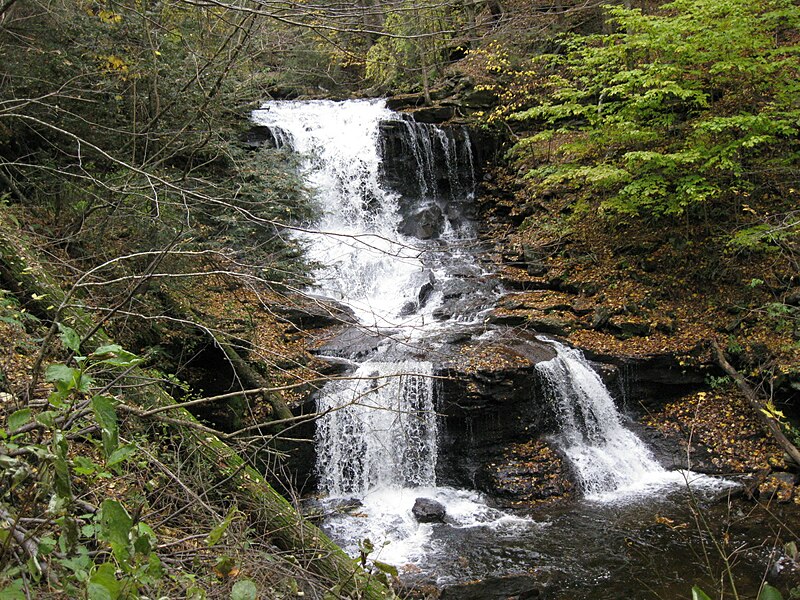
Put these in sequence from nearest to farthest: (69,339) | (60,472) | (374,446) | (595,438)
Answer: (60,472) → (69,339) → (374,446) → (595,438)

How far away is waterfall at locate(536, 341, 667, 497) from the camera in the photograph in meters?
9.20

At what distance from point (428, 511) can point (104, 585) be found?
7.28 meters

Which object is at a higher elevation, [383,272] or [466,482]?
[383,272]

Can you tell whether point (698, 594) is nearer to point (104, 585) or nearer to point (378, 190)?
point (104, 585)

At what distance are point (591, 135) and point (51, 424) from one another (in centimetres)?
1128

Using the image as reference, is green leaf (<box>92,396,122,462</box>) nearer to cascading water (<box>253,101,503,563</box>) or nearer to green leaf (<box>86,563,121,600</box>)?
green leaf (<box>86,563,121,600</box>)

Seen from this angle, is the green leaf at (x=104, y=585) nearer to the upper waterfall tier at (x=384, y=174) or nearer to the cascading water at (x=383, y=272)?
the cascading water at (x=383, y=272)

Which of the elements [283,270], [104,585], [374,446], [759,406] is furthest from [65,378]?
[759,406]

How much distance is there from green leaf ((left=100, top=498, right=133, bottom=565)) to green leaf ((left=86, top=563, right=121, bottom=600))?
0.12 meters

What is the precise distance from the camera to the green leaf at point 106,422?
1.55 meters

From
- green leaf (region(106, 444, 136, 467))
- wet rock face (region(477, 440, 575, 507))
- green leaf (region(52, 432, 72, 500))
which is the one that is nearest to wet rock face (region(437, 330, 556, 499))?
wet rock face (region(477, 440, 575, 507))

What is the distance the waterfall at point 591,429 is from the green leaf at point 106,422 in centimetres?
868

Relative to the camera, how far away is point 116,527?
152 centimetres

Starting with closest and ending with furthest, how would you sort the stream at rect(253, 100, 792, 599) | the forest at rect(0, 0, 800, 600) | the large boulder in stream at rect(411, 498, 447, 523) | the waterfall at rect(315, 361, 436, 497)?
the forest at rect(0, 0, 800, 600), the stream at rect(253, 100, 792, 599), the large boulder in stream at rect(411, 498, 447, 523), the waterfall at rect(315, 361, 436, 497)
